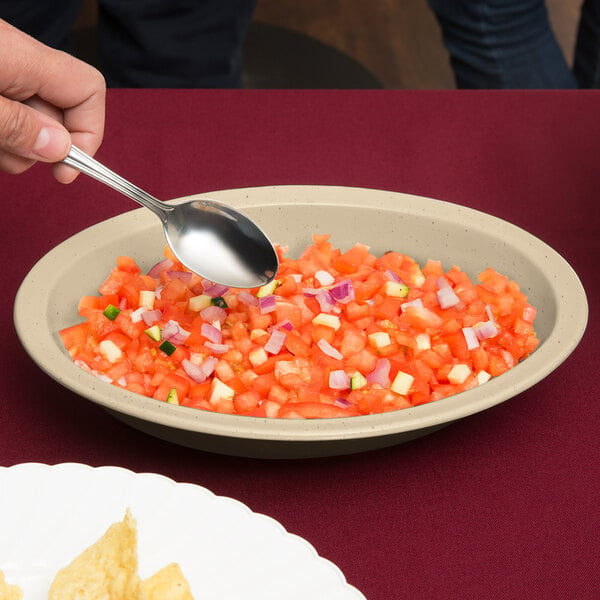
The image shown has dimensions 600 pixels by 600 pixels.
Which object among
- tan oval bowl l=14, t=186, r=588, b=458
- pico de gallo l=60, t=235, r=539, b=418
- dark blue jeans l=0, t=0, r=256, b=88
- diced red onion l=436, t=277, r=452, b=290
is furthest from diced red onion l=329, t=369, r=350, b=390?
dark blue jeans l=0, t=0, r=256, b=88

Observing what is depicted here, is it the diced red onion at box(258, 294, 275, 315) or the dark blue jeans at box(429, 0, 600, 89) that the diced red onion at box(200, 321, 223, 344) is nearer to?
the diced red onion at box(258, 294, 275, 315)

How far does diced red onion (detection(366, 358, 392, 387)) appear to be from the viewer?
1031mm

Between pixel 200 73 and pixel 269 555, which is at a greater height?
pixel 269 555

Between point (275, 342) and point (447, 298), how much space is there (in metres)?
0.23

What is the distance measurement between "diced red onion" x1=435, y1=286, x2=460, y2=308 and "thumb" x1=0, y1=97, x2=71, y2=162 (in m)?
0.47

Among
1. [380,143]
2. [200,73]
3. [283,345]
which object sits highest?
[283,345]

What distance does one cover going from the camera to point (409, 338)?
→ 3.57ft

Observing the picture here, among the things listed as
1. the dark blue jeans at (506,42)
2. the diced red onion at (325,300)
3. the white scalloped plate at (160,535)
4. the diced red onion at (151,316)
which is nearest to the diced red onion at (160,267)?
the diced red onion at (151,316)

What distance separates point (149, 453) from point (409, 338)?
314 mm

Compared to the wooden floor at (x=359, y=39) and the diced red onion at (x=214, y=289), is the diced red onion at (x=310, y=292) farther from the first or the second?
the wooden floor at (x=359, y=39)

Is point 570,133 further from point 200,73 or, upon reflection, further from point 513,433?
point 200,73

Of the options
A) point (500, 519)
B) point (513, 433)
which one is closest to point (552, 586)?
point (500, 519)

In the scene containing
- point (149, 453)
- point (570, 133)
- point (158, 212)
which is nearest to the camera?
point (149, 453)

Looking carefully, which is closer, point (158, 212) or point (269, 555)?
point (269, 555)
